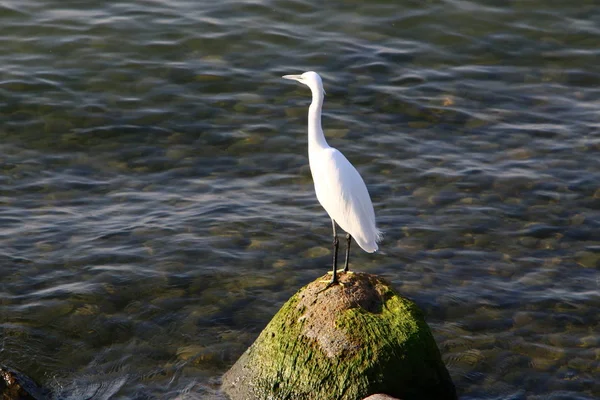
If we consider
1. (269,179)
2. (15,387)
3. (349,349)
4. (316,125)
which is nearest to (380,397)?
(349,349)

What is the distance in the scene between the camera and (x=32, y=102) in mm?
11836

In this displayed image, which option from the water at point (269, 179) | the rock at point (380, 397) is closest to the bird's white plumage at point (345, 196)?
the rock at point (380, 397)

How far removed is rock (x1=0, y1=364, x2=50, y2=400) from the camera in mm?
6430

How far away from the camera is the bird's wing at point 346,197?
679 cm

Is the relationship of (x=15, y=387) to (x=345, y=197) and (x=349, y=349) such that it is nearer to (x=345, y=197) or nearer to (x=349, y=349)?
(x=349, y=349)

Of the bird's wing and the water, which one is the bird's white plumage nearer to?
the bird's wing

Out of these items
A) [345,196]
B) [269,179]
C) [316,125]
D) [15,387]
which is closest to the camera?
[15,387]

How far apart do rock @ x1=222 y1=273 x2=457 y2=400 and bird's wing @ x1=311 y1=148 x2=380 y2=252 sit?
0.43 meters

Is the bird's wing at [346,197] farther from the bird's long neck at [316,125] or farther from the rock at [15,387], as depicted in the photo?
the rock at [15,387]

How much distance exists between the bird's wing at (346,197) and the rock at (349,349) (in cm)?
43

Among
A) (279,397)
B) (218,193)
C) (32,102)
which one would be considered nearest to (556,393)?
(279,397)

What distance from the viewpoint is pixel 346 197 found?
22.3ft

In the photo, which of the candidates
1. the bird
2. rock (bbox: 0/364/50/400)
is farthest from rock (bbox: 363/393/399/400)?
rock (bbox: 0/364/50/400)

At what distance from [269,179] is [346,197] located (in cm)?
367
